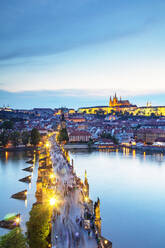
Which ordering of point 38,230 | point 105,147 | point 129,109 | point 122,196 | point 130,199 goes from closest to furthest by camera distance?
1. point 38,230
2. point 130,199
3. point 122,196
4. point 105,147
5. point 129,109

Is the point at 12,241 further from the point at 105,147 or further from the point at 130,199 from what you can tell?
the point at 105,147

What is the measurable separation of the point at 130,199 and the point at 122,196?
0.41 m

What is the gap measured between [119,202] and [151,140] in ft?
66.9

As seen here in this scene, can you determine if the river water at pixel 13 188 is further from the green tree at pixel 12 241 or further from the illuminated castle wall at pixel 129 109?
the illuminated castle wall at pixel 129 109

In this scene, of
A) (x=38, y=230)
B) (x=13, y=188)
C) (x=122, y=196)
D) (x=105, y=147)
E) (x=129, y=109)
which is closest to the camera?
(x=38, y=230)

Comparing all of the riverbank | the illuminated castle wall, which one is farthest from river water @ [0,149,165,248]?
the illuminated castle wall

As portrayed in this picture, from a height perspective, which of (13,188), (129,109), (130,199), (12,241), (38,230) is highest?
(129,109)

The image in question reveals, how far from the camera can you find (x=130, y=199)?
10484 mm

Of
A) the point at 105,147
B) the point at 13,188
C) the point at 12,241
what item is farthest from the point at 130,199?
the point at 105,147

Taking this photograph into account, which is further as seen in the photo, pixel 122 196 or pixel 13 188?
pixel 13 188

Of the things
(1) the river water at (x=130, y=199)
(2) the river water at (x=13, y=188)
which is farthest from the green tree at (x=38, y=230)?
(1) the river water at (x=130, y=199)

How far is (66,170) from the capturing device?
39.8 ft

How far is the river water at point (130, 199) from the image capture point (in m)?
7.39

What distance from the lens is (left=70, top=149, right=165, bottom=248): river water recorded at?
7391 mm
